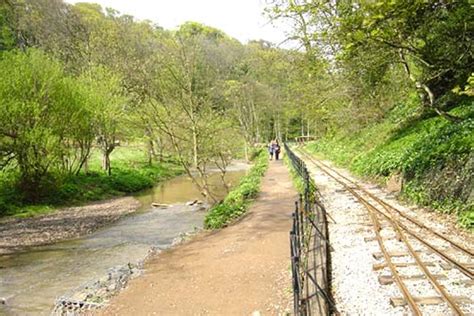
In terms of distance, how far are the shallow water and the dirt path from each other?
1916mm

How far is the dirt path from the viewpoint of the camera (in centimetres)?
855

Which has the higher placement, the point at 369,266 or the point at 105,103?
the point at 105,103

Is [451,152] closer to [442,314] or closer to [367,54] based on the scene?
[367,54]

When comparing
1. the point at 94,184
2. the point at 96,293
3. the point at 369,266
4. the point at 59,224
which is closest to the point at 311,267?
the point at 369,266

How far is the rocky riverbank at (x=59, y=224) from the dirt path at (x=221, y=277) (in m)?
6.96

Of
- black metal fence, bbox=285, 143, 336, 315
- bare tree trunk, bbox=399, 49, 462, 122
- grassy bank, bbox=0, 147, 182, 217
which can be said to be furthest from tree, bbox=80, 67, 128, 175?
black metal fence, bbox=285, 143, 336, 315

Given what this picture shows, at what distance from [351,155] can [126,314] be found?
2179 cm

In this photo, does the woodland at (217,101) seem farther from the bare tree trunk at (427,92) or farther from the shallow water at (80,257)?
the shallow water at (80,257)

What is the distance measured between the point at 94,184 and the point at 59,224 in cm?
1058

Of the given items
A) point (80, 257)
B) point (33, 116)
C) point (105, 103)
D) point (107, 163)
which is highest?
point (105, 103)

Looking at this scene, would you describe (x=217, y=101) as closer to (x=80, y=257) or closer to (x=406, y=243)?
(x=80, y=257)

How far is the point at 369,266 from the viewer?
8.65 meters

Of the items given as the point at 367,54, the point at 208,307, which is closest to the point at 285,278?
the point at 208,307

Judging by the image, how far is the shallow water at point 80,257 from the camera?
11.0 metres
